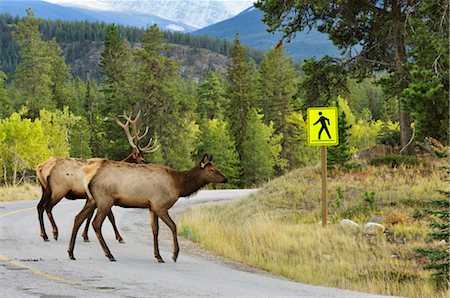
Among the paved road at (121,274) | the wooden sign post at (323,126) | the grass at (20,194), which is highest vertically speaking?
the wooden sign post at (323,126)

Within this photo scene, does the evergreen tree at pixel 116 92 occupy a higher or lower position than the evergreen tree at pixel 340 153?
higher

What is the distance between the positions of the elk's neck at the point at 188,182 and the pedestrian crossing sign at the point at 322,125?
5732mm

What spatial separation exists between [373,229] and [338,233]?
0.88m

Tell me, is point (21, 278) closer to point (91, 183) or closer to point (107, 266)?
point (107, 266)

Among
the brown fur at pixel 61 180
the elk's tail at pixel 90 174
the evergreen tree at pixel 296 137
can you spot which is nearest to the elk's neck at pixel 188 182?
the elk's tail at pixel 90 174

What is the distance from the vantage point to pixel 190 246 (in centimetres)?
1398

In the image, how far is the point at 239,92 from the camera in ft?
228

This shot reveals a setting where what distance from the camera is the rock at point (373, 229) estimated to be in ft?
50.3

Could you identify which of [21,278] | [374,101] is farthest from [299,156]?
[21,278]

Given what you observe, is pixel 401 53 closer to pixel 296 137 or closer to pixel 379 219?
pixel 379 219

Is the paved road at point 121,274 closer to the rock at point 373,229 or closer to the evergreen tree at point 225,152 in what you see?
the rock at point 373,229

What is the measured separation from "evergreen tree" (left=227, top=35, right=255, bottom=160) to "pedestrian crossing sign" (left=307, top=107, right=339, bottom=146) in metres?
51.9

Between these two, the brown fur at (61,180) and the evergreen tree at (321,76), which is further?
the evergreen tree at (321,76)

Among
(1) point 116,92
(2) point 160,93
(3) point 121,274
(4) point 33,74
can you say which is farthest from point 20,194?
(4) point 33,74
